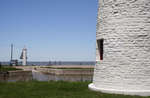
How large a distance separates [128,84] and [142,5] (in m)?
3.64

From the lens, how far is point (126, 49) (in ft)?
35.0

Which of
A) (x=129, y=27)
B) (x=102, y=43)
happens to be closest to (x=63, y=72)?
(x=102, y=43)

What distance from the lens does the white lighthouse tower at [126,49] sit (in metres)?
10.5

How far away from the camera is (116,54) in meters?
10.9

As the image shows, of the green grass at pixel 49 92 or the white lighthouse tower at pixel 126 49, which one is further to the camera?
the white lighthouse tower at pixel 126 49

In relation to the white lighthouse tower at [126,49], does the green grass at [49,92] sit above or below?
below

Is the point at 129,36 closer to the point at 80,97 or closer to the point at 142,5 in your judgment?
the point at 142,5

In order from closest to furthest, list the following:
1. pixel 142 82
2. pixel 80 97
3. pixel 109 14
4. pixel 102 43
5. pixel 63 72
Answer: pixel 80 97 → pixel 142 82 → pixel 109 14 → pixel 102 43 → pixel 63 72

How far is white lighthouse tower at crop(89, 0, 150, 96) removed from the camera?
10477mm

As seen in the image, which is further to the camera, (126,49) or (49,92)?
(49,92)

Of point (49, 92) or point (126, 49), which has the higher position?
point (126, 49)

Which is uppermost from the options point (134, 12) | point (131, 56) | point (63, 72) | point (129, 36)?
point (134, 12)

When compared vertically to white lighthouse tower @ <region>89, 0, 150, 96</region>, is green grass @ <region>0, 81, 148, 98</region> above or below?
below

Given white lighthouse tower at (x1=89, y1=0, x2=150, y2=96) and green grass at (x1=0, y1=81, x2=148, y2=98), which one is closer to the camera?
green grass at (x1=0, y1=81, x2=148, y2=98)
